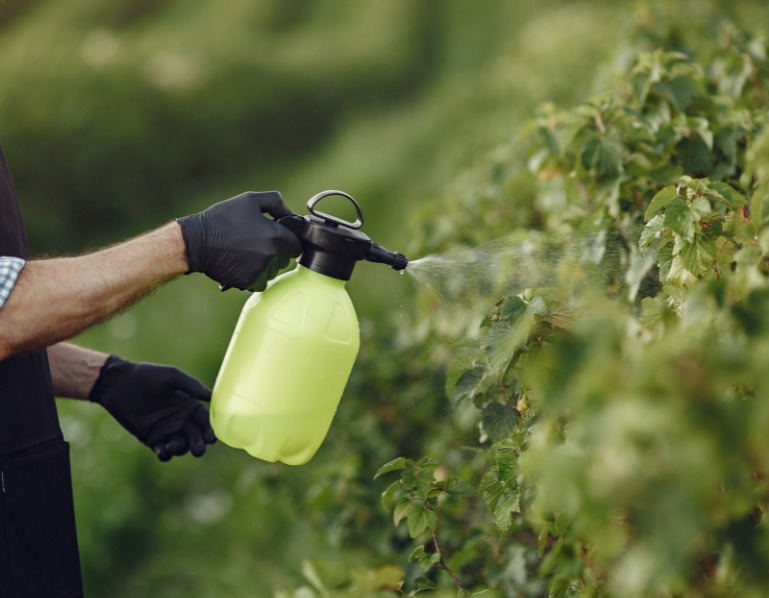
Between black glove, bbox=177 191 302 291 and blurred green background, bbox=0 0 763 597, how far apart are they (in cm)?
38

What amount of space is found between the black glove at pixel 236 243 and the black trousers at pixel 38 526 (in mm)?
543

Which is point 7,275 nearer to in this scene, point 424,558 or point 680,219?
point 424,558

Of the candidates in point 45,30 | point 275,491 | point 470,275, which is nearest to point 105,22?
point 45,30

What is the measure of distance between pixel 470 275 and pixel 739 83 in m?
0.93

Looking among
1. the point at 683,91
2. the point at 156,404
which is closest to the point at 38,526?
the point at 156,404

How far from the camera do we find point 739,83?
2.36 metres

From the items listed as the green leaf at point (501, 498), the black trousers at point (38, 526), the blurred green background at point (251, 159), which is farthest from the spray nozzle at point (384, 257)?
the black trousers at point (38, 526)

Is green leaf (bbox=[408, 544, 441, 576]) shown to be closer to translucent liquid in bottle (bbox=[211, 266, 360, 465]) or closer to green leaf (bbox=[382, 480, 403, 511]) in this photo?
green leaf (bbox=[382, 480, 403, 511])

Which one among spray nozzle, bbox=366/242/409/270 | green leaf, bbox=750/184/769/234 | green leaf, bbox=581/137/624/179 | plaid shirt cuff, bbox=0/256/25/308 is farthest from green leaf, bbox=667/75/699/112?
plaid shirt cuff, bbox=0/256/25/308

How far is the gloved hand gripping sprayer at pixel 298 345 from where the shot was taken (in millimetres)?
1702

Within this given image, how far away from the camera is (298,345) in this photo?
1694mm

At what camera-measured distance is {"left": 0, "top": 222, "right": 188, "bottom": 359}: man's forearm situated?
164 centimetres

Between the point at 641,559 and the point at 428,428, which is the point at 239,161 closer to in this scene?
the point at 428,428

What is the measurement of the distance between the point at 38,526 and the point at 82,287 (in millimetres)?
542
